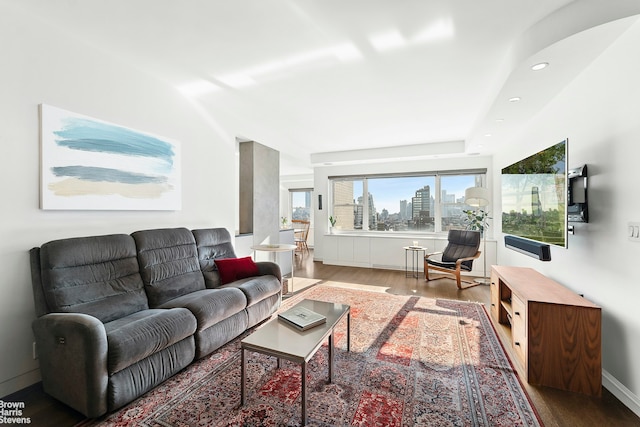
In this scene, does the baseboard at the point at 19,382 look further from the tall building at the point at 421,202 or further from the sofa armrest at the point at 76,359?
the tall building at the point at 421,202

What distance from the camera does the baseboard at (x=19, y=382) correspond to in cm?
180

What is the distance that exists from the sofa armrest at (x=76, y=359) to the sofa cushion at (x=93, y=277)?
189mm

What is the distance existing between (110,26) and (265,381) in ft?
9.34

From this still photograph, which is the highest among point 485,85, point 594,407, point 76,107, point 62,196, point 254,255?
point 485,85

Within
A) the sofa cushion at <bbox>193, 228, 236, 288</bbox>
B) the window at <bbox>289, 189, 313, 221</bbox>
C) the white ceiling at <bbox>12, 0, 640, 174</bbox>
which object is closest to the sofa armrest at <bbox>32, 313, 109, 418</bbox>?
the sofa cushion at <bbox>193, 228, 236, 288</bbox>

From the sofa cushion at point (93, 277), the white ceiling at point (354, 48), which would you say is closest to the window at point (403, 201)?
the white ceiling at point (354, 48)

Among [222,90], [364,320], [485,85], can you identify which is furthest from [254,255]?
[485,85]

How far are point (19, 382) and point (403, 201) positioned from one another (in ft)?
19.7

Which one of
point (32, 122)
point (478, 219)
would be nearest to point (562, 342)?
point (478, 219)

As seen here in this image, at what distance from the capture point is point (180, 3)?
1.79 m

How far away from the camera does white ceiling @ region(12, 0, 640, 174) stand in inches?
71.0

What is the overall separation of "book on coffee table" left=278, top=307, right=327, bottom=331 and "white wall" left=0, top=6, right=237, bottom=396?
177 cm

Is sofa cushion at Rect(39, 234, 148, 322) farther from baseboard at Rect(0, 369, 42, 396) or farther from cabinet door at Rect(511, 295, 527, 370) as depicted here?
cabinet door at Rect(511, 295, 527, 370)

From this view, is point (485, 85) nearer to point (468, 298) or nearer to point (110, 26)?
point (468, 298)
